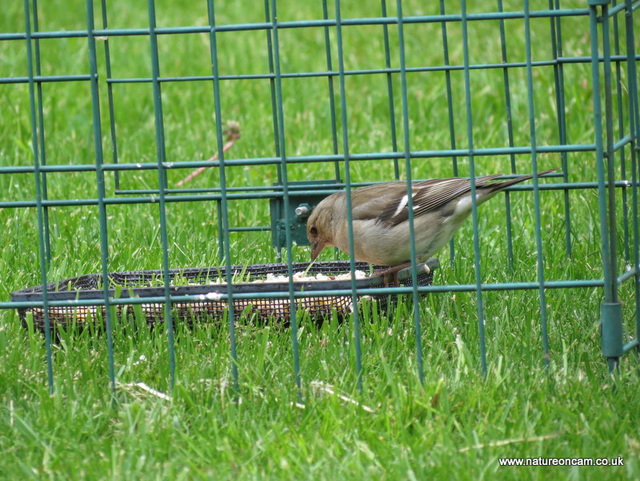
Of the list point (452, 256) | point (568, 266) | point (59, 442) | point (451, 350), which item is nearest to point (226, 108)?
point (452, 256)

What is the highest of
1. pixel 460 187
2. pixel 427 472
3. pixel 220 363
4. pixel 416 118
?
pixel 416 118

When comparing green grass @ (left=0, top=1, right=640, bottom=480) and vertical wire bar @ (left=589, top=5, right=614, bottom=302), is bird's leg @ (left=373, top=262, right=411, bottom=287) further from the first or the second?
vertical wire bar @ (left=589, top=5, right=614, bottom=302)

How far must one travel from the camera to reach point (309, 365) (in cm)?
333

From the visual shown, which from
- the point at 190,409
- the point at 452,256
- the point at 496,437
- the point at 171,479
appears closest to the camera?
the point at 171,479

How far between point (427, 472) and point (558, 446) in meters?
0.40

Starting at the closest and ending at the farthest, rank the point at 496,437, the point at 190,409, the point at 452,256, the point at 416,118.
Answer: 1. the point at 496,437
2. the point at 190,409
3. the point at 452,256
4. the point at 416,118

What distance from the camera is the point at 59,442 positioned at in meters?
2.75

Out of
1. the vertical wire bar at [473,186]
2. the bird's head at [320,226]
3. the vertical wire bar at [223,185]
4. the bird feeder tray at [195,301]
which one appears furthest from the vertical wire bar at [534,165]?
the bird's head at [320,226]

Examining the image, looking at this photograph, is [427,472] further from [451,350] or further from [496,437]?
[451,350]

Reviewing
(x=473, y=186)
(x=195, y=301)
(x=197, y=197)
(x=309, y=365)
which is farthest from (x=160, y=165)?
(x=473, y=186)

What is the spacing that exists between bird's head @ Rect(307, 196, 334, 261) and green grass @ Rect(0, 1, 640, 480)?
0.30 meters

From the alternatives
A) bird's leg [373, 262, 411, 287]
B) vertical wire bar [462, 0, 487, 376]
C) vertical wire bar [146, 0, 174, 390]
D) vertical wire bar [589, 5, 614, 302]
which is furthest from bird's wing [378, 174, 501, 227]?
vertical wire bar [146, 0, 174, 390]

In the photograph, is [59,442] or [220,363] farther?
[220,363]

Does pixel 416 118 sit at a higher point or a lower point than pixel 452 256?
higher
